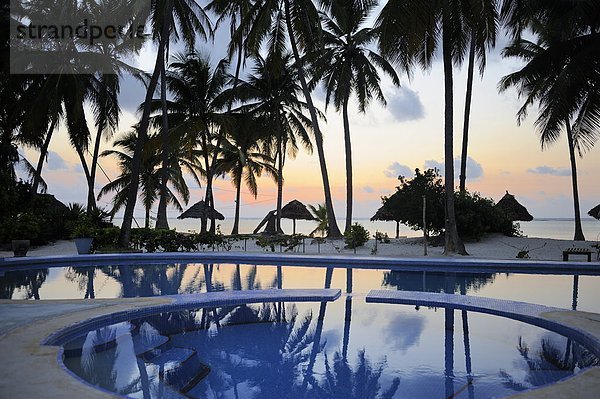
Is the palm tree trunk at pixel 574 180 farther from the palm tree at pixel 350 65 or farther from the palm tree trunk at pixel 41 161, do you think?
the palm tree trunk at pixel 41 161

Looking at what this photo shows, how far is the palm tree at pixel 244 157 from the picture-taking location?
80.8ft

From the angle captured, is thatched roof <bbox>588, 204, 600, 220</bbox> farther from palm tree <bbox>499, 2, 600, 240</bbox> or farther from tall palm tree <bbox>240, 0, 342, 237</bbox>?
tall palm tree <bbox>240, 0, 342, 237</bbox>

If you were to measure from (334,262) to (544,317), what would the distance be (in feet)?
24.1

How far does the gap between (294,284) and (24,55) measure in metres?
15.1

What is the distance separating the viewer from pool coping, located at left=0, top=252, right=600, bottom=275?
40.8 feet

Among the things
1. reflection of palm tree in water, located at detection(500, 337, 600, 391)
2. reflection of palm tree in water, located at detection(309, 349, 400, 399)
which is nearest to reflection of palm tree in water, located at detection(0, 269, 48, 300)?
reflection of palm tree in water, located at detection(309, 349, 400, 399)

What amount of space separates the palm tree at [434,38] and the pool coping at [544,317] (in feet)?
22.2

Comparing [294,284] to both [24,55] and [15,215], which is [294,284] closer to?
[15,215]

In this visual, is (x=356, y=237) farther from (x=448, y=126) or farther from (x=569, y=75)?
(x=569, y=75)

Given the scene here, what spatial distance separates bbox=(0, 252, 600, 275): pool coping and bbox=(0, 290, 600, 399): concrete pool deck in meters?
4.90

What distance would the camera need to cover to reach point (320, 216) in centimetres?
2152

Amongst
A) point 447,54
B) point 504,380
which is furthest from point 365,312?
point 447,54

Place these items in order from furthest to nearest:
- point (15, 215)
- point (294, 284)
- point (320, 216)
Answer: point (320, 216), point (15, 215), point (294, 284)

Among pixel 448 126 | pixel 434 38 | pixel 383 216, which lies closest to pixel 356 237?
pixel 448 126
